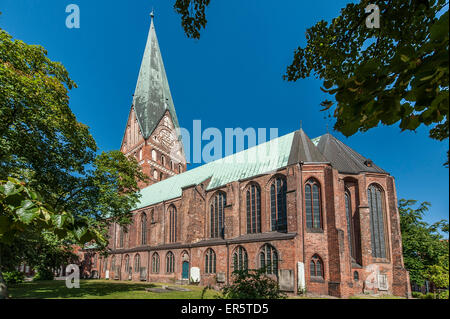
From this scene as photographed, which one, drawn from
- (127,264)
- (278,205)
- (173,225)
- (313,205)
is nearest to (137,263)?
(127,264)

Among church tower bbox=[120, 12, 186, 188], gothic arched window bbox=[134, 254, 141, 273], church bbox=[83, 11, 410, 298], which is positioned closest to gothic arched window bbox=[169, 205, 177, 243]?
church bbox=[83, 11, 410, 298]

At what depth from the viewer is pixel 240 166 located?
96.5 ft

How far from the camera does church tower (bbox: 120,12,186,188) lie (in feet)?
168

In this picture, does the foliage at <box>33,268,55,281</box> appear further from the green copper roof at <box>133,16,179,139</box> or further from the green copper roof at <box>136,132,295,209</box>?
the green copper roof at <box>133,16,179,139</box>

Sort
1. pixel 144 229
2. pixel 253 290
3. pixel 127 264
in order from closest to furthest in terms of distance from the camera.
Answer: pixel 253 290 < pixel 127 264 < pixel 144 229

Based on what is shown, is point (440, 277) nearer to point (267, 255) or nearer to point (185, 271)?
point (267, 255)

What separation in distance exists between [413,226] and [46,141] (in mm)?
30128

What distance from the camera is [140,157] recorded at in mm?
50969

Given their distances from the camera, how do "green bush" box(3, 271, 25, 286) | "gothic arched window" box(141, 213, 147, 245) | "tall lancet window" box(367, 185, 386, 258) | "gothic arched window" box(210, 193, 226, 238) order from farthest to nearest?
"gothic arched window" box(141, 213, 147, 245)
"gothic arched window" box(210, 193, 226, 238)
"green bush" box(3, 271, 25, 286)
"tall lancet window" box(367, 185, 386, 258)

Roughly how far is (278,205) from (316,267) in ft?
18.3

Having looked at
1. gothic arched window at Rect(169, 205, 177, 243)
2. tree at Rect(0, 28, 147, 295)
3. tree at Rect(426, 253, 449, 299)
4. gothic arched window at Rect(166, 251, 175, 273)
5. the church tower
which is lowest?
gothic arched window at Rect(166, 251, 175, 273)

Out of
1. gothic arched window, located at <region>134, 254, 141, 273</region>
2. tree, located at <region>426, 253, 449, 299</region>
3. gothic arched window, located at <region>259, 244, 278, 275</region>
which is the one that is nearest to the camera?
tree, located at <region>426, 253, 449, 299</region>

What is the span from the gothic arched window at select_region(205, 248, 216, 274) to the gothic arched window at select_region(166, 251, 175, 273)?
5443 millimetres
